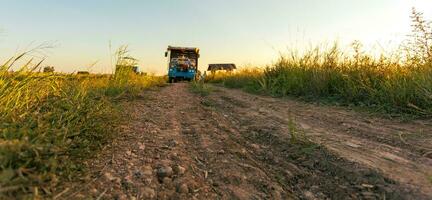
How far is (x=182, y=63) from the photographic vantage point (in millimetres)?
25453

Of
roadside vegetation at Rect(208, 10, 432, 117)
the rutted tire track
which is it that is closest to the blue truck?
roadside vegetation at Rect(208, 10, 432, 117)

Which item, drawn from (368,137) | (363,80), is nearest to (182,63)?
(363,80)

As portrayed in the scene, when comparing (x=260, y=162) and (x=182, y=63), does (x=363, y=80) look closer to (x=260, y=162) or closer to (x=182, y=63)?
(x=260, y=162)

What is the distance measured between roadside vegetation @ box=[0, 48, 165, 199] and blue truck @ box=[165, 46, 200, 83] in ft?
71.4

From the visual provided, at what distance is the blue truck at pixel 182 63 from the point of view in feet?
83.6

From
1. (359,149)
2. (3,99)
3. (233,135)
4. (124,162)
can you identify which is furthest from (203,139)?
(3,99)

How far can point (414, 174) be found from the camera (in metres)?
2.26

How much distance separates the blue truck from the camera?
25.5 metres

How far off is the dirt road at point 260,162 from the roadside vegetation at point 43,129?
0.37 feet

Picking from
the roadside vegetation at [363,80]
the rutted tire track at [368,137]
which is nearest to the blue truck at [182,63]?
the roadside vegetation at [363,80]

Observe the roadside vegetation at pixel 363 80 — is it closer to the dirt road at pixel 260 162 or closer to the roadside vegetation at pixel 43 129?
the dirt road at pixel 260 162

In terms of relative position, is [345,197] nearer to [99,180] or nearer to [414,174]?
[414,174]

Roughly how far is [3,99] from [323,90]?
5601 mm

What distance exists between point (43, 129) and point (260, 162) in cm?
136
